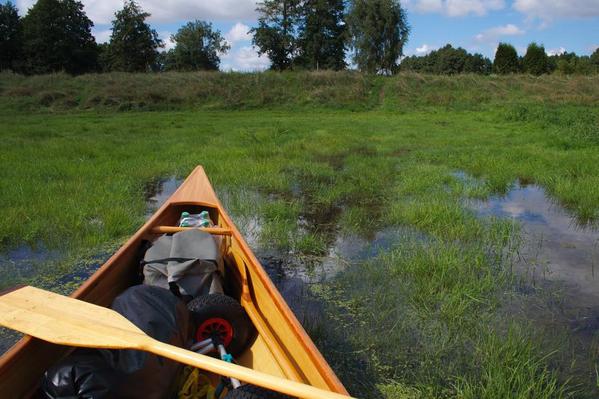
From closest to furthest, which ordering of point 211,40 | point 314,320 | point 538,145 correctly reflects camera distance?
1. point 314,320
2. point 538,145
3. point 211,40

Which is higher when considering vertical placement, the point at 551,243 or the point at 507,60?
the point at 507,60

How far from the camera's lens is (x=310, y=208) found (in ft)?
19.4

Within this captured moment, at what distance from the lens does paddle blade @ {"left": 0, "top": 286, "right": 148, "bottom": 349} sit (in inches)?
70.6

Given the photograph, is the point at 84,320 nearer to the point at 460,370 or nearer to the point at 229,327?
the point at 229,327

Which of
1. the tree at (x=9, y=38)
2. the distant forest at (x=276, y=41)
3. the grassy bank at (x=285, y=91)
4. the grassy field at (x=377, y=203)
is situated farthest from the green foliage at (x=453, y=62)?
the grassy field at (x=377, y=203)

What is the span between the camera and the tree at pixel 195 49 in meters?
49.7

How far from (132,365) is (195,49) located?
175 feet

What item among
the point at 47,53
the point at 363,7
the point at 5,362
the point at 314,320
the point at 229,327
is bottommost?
the point at 314,320

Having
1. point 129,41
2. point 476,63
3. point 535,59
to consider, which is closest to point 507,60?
point 535,59

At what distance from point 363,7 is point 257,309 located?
3541 centimetres

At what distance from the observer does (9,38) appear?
3669cm

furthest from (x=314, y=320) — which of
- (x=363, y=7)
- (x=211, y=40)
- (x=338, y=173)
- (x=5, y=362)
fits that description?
(x=211, y=40)

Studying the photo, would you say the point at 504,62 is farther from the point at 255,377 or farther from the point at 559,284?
the point at 255,377

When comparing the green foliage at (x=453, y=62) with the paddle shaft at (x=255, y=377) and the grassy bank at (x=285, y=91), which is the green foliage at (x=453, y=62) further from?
the paddle shaft at (x=255, y=377)
